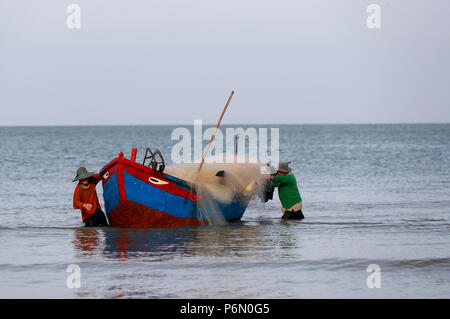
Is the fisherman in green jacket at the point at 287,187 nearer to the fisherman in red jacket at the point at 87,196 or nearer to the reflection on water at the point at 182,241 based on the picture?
the reflection on water at the point at 182,241

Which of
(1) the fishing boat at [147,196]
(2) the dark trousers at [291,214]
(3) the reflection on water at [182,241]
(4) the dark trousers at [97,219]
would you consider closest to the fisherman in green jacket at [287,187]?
(2) the dark trousers at [291,214]

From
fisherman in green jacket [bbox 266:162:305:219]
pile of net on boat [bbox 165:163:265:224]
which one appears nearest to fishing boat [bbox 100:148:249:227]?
pile of net on boat [bbox 165:163:265:224]

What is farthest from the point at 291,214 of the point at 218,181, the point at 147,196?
the point at 147,196

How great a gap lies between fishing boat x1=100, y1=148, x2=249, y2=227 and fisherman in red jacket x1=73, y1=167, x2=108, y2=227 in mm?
228

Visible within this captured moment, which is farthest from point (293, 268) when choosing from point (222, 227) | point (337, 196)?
point (337, 196)

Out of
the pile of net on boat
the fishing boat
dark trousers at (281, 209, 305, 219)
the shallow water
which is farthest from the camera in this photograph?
dark trousers at (281, 209, 305, 219)

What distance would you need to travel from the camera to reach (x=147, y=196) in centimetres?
1294

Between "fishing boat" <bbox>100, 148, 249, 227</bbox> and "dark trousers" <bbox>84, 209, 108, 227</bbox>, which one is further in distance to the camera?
"dark trousers" <bbox>84, 209, 108, 227</bbox>

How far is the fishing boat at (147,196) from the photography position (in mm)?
12727

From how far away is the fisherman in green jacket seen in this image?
14.2 meters

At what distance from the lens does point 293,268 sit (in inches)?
392

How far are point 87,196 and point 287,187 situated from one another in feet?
13.0

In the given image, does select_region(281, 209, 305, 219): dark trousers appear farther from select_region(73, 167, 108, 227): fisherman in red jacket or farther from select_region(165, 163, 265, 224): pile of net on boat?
select_region(73, 167, 108, 227): fisherman in red jacket

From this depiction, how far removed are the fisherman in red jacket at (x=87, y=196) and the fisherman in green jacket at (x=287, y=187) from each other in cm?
349
